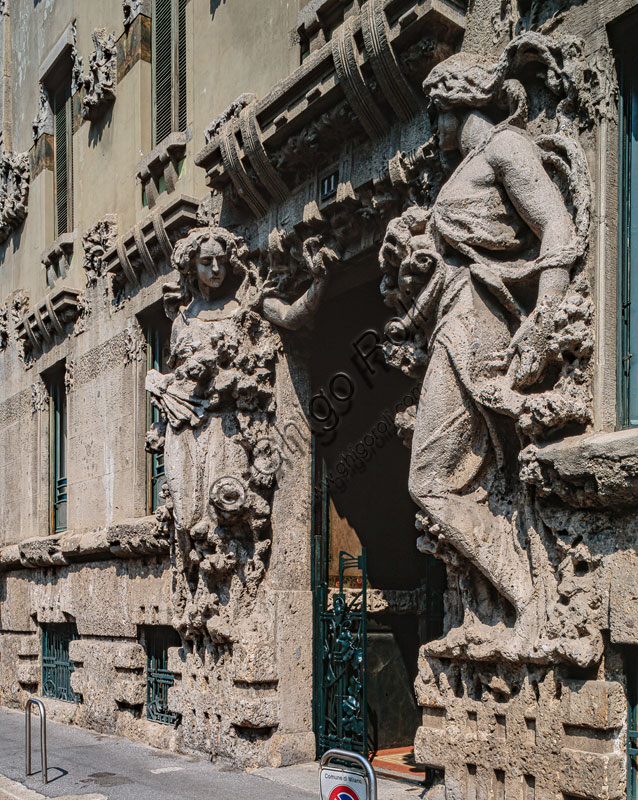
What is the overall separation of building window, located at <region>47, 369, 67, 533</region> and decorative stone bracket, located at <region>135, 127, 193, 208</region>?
340 centimetres

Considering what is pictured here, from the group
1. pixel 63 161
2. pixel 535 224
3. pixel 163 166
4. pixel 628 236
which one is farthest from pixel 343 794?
pixel 63 161

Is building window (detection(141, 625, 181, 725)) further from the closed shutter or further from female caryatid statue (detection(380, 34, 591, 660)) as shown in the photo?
the closed shutter

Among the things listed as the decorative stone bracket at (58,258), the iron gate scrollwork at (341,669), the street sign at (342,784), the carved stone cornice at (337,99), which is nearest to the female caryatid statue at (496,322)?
the carved stone cornice at (337,99)

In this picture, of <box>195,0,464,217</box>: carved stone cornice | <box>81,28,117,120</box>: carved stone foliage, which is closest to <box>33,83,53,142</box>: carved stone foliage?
<box>81,28,117,120</box>: carved stone foliage

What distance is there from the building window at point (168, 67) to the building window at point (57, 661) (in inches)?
225

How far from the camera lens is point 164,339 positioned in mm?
10016

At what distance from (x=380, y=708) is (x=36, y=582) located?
222 inches

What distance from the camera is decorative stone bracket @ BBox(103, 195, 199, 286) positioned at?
8898mm

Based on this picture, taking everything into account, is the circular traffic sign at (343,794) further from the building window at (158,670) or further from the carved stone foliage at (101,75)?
the carved stone foliage at (101,75)

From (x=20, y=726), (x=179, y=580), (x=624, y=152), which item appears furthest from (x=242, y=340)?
(x=20, y=726)

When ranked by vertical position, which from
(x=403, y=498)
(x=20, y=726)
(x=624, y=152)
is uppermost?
(x=624, y=152)

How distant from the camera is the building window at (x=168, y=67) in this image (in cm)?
978

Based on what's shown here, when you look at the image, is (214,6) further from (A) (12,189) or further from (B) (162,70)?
(A) (12,189)

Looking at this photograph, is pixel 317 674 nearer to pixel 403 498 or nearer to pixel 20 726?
pixel 403 498
